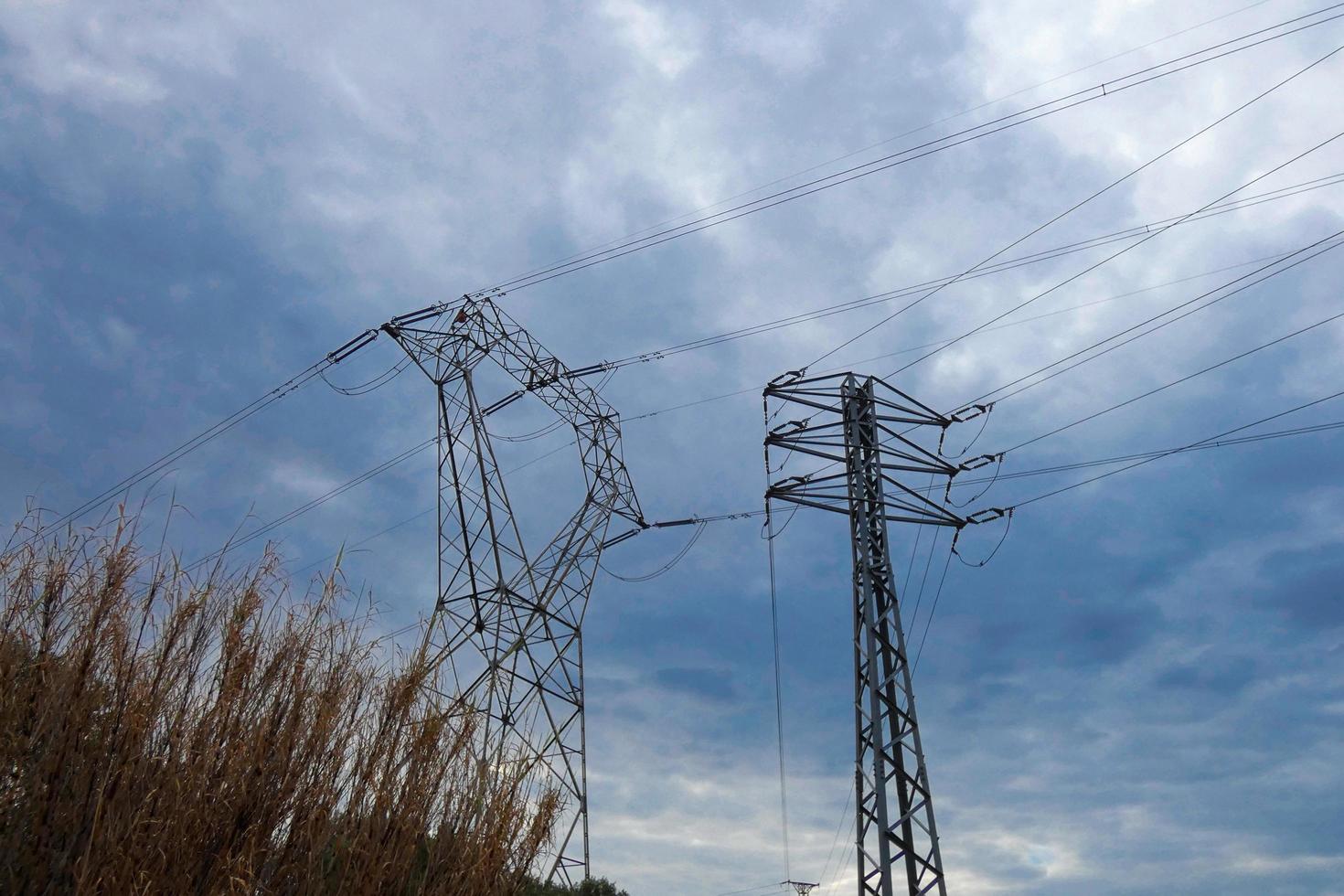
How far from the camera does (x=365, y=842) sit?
6.45 metres

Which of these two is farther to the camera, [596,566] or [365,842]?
[596,566]

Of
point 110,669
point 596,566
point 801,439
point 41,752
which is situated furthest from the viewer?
point 596,566

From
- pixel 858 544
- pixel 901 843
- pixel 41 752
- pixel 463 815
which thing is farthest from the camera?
pixel 858 544

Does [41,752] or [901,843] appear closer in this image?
[41,752]

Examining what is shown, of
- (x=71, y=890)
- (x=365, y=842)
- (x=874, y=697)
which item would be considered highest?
(x=874, y=697)

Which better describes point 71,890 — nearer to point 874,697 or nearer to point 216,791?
point 216,791

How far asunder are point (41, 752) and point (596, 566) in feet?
52.7

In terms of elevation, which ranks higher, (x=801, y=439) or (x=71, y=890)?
(x=801, y=439)

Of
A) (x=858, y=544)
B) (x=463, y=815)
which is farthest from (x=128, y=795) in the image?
(x=858, y=544)

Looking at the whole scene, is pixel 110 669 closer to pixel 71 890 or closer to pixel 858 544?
pixel 71 890

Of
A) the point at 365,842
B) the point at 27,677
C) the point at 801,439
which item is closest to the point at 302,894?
the point at 365,842

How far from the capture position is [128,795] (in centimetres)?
575

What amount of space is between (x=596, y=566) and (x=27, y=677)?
52.1 feet

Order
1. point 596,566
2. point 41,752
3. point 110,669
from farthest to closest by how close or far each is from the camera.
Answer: point 596,566 < point 110,669 < point 41,752
